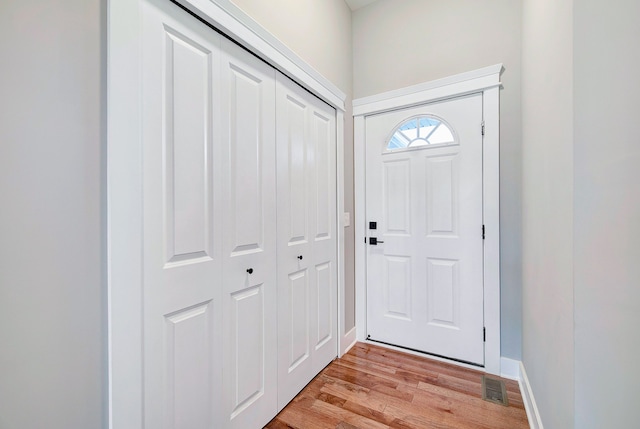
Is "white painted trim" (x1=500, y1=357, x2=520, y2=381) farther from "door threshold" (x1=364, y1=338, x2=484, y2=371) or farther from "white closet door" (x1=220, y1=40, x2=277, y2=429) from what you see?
"white closet door" (x1=220, y1=40, x2=277, y2=429)

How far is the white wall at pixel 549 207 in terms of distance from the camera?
0.95 metres

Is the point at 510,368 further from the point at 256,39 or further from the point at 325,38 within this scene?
the point at 325,38

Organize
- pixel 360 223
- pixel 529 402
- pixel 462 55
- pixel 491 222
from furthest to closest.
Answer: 1. pixel 360 223
2. pixel 462 55
3. pixel 491 222
4. pixel 529 402

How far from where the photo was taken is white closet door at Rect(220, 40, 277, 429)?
50.5 inches

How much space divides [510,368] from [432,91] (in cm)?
215

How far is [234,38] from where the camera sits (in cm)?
129

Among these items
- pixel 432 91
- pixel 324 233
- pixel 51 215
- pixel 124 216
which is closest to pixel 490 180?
pixel 432 91

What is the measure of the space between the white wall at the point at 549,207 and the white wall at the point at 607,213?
4 cm

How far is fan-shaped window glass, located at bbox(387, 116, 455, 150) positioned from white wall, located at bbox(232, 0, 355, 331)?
16.3 inches

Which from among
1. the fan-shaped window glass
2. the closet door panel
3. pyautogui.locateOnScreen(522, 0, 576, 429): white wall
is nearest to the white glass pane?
the fan-shaped window glass

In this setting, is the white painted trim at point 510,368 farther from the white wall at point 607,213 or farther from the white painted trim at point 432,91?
the white painted trim at point 432,91

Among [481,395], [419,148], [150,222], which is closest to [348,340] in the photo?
[481,395]

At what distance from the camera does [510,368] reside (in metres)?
1.90

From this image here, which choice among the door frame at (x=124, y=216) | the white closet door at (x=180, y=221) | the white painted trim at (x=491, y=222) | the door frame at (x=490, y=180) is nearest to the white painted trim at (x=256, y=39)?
the white closet door at (x=180, y=221)
